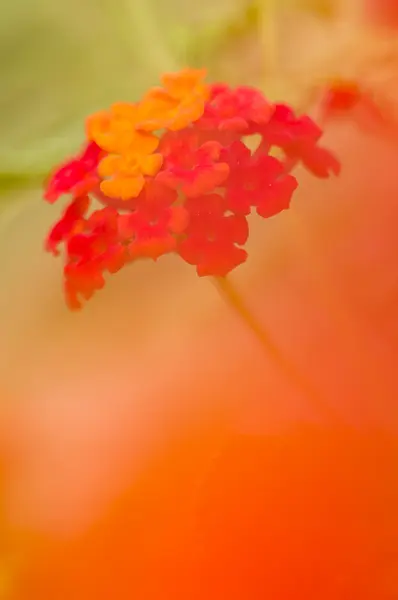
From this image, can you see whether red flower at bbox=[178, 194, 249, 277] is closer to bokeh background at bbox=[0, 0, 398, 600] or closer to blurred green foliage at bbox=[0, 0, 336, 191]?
bokeh background at bbox=[0, 0, 398, 600]

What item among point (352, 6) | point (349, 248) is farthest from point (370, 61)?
point (349, 248)

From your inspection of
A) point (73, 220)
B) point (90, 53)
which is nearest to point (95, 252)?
point (73, 220)

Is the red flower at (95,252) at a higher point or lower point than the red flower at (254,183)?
higher

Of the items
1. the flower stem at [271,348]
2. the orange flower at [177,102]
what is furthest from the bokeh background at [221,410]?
the orange flower at [177,102]

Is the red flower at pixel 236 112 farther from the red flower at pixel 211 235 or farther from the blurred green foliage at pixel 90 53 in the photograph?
the blurred green foliage at pixel 90 53

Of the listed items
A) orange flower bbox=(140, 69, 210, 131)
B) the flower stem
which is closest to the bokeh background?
the flower stem

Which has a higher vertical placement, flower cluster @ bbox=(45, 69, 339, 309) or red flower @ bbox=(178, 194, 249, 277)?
flower cluster @ bbox=(45, 69, 339, 309)
